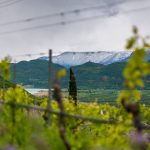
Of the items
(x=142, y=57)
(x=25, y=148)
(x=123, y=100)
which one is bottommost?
(x=25, y=148)

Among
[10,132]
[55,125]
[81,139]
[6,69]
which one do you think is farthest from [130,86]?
[6,69]

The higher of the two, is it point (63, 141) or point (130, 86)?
point (130, 86)

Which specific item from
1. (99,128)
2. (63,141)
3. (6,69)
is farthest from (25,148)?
(99,128)

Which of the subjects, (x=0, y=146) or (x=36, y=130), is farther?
(x=36, y=130)

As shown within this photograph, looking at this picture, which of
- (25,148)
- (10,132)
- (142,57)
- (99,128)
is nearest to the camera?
(142,57)

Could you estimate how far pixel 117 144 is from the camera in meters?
8.17

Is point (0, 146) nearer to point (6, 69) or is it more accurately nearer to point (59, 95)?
point (59, 95)

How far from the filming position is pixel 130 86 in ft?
22.8

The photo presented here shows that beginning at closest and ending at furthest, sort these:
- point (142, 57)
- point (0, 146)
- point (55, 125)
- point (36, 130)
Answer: point (142, 57) → point (0, 146) → point (36, 130) → point (55, 125)

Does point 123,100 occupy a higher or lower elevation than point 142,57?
lower

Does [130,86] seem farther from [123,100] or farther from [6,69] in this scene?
[6,69]

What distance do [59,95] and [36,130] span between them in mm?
2114

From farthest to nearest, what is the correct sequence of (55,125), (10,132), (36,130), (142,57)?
(55,125)
(36,130)
(10,132)
(142,57)

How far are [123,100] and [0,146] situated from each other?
181 cm
